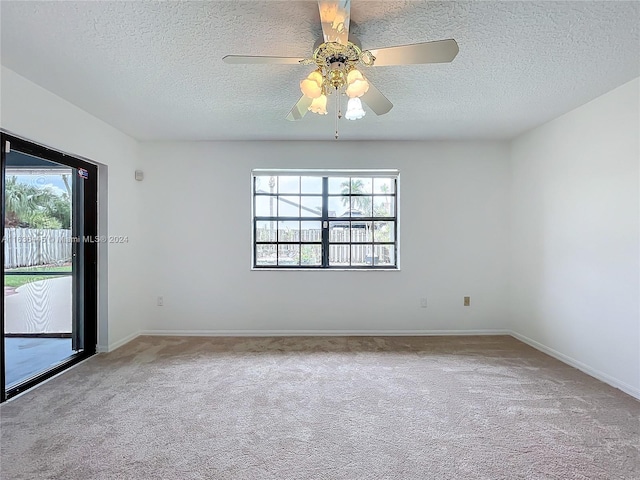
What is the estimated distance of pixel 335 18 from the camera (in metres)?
1.43

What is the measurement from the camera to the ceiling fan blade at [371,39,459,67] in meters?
1.47

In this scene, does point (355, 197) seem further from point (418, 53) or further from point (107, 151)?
point (107, 151)

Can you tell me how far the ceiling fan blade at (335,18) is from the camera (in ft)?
4.47

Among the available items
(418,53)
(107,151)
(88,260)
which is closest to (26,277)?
(88,260)

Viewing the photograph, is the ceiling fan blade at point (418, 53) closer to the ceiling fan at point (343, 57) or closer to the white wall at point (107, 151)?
the ceiling fan at point (343, 57)

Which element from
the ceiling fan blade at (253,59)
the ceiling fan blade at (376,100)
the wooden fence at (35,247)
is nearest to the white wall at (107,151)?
the wooden fence at (35,247)

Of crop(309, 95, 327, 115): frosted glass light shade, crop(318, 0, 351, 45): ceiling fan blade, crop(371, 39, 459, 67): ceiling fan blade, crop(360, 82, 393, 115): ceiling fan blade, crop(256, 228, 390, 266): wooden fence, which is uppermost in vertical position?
crop(318, 0, 351, 45): ceiling fan blade

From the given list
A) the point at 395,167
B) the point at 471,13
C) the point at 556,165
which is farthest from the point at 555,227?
the point at 471,13

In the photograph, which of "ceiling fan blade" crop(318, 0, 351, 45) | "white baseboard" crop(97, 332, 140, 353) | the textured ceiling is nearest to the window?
the textured ceiling

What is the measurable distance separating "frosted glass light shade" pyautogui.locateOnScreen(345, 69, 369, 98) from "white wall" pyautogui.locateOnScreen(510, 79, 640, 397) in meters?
2.20

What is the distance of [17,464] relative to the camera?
1.62m

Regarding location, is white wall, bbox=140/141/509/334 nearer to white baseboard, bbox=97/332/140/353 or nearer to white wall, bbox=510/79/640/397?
white baseboard, bbox=97/332/140/353

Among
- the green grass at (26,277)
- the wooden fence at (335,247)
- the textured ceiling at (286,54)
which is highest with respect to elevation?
the textured ceiling at (286,54)

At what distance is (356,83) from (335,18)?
1.16ft
